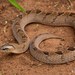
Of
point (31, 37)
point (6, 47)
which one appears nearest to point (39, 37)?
point (31, 37)

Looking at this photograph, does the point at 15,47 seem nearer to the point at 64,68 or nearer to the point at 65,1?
the point at 64,68

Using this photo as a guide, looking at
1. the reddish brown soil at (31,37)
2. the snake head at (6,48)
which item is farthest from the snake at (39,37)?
the reddish brown soil at (31,37)

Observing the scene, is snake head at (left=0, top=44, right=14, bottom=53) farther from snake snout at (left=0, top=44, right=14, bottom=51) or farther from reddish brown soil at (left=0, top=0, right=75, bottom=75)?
reddish brown soil at (left=0, top=0, right=75, bottom=75)

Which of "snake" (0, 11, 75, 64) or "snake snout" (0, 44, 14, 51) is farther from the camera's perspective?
"snake snout" (0, 44, 14, 51)

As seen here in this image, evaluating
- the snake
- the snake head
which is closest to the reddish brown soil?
the snake

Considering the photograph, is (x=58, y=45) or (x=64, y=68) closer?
(x=64, y=68)

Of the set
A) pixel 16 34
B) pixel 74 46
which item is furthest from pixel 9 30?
pixel 74 46
